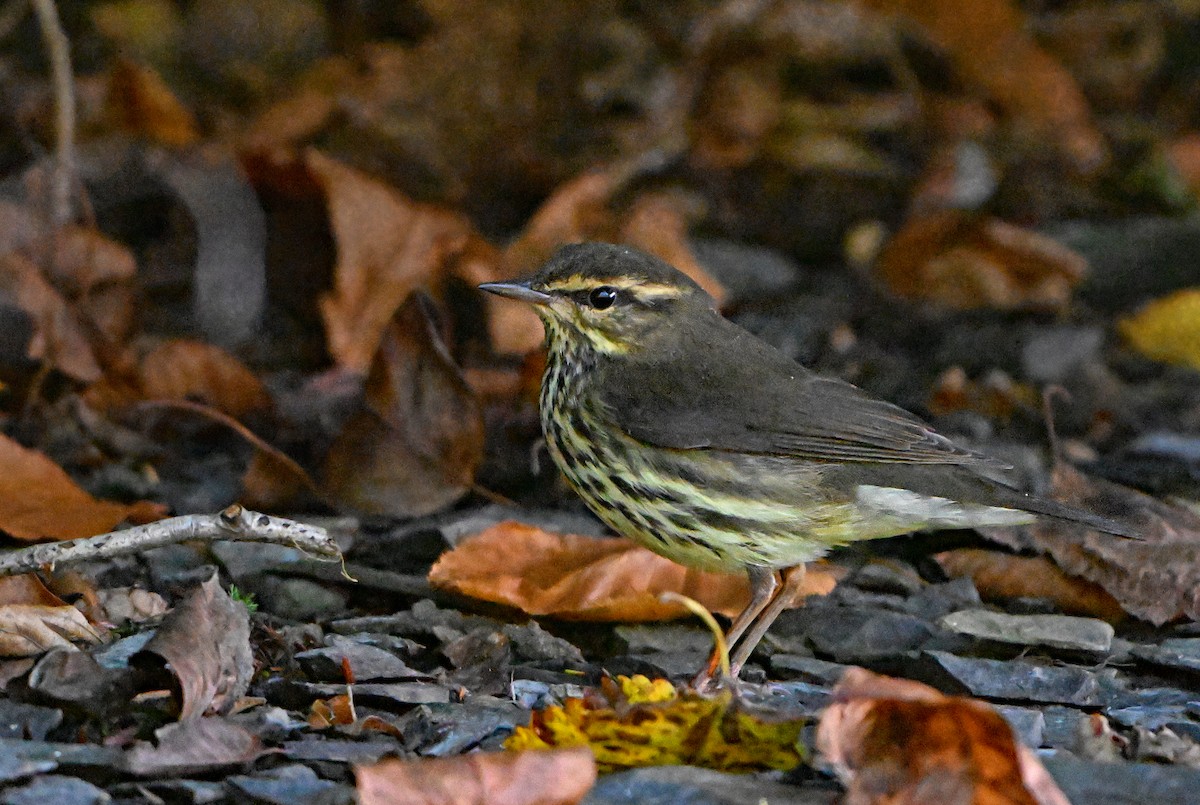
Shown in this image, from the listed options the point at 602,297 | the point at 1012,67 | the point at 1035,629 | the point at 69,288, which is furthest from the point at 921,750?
the point at 1012,67

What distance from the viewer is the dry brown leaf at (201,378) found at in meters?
5.82

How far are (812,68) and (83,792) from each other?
7.03m

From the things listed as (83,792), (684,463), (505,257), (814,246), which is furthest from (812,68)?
(83,792)

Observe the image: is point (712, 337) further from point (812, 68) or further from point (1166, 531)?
point (812, 68)

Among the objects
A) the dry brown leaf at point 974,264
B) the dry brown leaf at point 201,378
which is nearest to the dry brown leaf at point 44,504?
the dry brown leaf at point 201,378

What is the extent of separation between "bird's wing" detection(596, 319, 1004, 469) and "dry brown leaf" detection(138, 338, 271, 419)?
1.63 meters

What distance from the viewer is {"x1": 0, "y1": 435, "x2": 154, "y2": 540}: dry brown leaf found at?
4523 mm

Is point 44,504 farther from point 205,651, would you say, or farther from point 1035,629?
point 1035,629

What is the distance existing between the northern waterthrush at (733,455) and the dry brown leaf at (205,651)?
1.30 meters

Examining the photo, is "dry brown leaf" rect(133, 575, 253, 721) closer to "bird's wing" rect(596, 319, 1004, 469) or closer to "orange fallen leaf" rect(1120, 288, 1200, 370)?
"bird's wing" rect(596, 319, 1004, 469)

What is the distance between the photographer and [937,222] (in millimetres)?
8195

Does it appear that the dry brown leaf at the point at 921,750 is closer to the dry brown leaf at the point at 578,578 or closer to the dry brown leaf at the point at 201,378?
the dry brown leaf at the point at 578,578

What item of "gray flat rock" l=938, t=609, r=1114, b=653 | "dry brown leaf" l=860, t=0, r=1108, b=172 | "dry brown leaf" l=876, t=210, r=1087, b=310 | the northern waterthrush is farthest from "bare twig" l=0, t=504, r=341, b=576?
"dry brown leaf" l=860, t=0, r=1108, b=172

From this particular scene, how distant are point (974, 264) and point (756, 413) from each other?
3699mm
